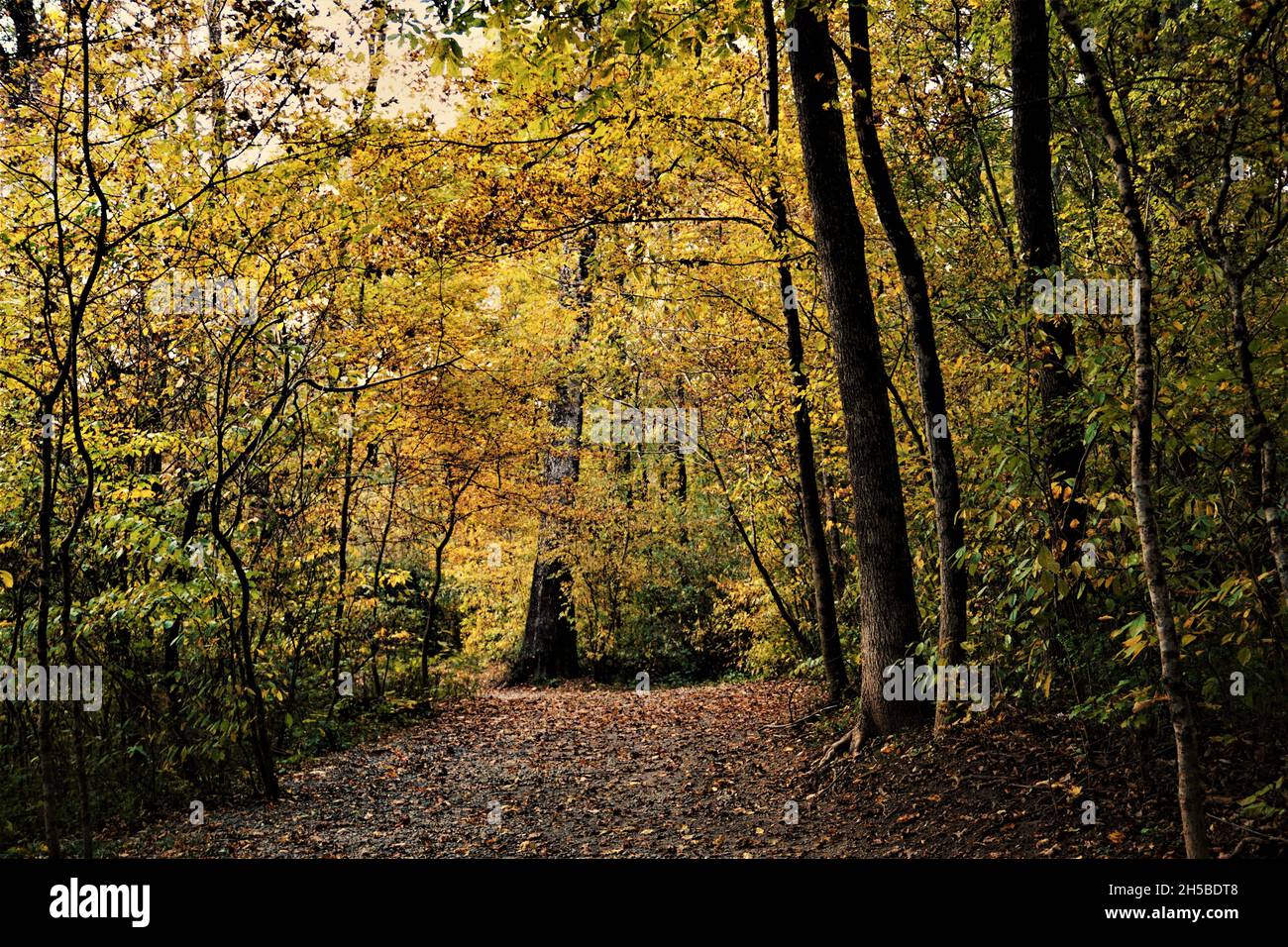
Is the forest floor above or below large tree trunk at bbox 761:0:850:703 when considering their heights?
below

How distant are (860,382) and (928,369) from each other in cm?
76

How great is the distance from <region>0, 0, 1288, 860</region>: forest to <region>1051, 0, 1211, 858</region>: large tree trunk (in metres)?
0.02

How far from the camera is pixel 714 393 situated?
1187 cm

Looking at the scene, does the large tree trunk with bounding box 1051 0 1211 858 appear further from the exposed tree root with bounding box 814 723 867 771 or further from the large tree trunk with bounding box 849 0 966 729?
the exposed tree root with bounding box 814 723 867 771

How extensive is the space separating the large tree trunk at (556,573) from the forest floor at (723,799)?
7049 millimetres

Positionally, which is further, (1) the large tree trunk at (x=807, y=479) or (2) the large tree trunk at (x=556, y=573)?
(2) the large tree trunk at (x=556, y=573)

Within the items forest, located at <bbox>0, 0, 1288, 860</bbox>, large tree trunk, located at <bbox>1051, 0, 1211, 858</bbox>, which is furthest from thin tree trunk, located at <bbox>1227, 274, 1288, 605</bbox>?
large tree trunk, located at <bbox>1051, 0, 1211, 858</bbox>

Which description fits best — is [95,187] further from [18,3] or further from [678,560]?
[678,560]

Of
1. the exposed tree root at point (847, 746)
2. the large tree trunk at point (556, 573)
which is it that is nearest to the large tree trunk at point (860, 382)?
the exposed tree root at point (847, 746)

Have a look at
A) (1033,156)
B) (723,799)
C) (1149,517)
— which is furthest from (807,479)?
(1149,517)

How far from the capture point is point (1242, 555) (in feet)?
13.0

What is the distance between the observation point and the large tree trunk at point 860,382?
6844mm

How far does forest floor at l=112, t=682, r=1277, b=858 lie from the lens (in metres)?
4.72

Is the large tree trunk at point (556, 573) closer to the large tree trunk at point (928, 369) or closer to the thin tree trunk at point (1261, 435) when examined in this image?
the large tree trunk at point (928, 369)
